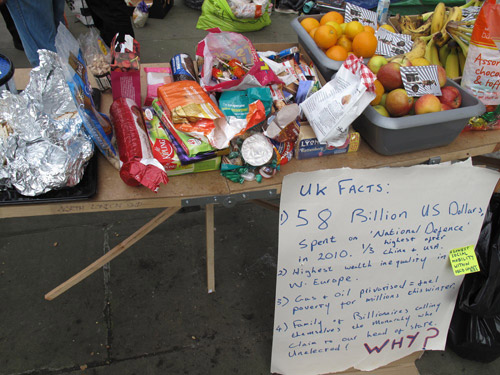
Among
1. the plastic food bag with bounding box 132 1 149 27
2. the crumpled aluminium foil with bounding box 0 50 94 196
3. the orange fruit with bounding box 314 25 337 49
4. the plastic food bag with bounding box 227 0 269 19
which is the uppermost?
the orange fruit with bounding box 314 25 337 49

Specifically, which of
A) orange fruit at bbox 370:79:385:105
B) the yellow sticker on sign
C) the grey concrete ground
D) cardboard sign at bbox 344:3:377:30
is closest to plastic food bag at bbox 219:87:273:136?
orange fruit at bbox 370:79:385:105

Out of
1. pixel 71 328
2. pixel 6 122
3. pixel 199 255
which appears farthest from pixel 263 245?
pixel 6 122

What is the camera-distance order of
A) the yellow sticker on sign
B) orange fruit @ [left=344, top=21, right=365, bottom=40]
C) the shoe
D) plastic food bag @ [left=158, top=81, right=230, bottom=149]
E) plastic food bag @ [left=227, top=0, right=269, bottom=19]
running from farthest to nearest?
plastic food bag @ [left=227, top=0, right=269, bottom=19] < the shoe < orange fruit @ [left=344, top=21, right=365, bottom=40] < the yellow sticker on sign < plastic food bag @ [left=158, top=81, right=230, bottom=149]

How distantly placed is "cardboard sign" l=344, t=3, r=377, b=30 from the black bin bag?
0.99 m

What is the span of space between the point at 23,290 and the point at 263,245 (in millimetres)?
1403

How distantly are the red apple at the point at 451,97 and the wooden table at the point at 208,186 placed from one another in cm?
17

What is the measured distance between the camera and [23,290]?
2.12 metres

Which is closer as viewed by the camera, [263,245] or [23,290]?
[23,290]

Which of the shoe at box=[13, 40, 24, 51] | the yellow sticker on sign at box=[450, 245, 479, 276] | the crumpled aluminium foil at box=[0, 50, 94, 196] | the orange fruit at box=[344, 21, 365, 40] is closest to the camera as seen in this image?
Answer: the crumpled aluminium foil at box=[0, 50, 94, 196]

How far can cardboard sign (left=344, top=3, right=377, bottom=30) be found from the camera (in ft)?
5.90

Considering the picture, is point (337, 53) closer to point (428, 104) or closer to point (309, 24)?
point (309, 24)

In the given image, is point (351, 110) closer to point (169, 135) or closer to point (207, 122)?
point (207, 122)

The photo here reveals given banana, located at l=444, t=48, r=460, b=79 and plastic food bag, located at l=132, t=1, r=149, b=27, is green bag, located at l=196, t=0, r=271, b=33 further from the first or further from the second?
banana, located at l=444, t=48, r=460, b=79

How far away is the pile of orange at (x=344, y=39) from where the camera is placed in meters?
1.55
